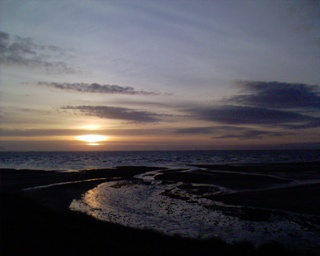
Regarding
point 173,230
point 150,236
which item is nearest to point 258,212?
point 173,230

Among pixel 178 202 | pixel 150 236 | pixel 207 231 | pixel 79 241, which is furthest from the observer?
pixel 178 202

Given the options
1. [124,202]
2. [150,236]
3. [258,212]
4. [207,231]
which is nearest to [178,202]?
[124,202]

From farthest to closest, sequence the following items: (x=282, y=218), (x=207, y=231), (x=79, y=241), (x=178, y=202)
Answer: (x=178, y=202)
(x=282, y=218)
(x=207, y=231)
(x=79, y=241)

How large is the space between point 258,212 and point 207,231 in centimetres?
619

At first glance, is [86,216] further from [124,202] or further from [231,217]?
[231,217]

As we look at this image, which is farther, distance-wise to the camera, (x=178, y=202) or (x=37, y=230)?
(x=178, y=202)

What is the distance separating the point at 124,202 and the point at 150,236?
399 inches

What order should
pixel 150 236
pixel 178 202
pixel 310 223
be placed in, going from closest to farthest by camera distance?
pixel 150 236, pixel 310 223, pixel 178 202

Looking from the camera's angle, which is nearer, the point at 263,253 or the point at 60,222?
the point at 263,253

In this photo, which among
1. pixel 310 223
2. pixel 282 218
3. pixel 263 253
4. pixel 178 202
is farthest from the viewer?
pixel 178 202

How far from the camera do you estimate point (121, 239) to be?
12.6 metres

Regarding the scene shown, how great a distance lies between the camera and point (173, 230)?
14.7 m

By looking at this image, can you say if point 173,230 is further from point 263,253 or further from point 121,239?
point 263,253

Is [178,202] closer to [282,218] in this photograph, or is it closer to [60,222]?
[282,218]
